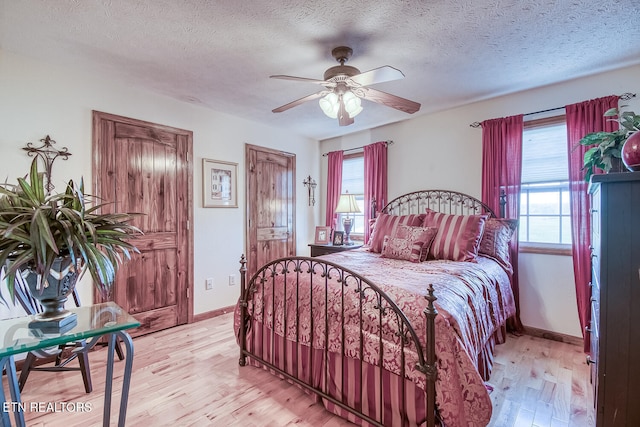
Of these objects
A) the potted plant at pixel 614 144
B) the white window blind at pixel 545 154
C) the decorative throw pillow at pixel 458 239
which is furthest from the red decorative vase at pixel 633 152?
the white window blind at pixel 545 154

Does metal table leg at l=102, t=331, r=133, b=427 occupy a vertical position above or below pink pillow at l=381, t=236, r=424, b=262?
below

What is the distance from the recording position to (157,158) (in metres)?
3.10

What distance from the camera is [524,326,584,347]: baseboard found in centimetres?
271

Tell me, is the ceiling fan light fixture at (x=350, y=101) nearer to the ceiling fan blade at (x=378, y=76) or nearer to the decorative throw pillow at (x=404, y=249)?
the ceiling fan blade at (x=378, y=76)

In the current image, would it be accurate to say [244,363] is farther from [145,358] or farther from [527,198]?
[527,198]

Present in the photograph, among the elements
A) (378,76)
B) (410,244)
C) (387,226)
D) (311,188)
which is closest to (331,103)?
(378,76)

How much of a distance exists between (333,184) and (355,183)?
0.36 m

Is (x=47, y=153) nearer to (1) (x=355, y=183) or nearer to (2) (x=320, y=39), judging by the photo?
(2) (x=320, y=39)

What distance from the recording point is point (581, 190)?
258cm

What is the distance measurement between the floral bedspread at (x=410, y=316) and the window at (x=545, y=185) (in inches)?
34.6

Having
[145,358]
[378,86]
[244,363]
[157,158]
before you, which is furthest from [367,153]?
[145,358]

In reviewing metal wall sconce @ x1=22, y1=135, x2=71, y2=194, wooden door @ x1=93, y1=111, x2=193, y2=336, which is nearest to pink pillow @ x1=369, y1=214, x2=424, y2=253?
wooden door @ x1=93, y1=111, x2=193, y2=336

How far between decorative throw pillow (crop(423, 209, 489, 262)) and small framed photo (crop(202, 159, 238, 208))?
243cm

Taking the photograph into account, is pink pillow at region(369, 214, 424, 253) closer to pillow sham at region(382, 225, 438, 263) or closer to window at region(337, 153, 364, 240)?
pillow sham at region(382, 225, 438, 263)
